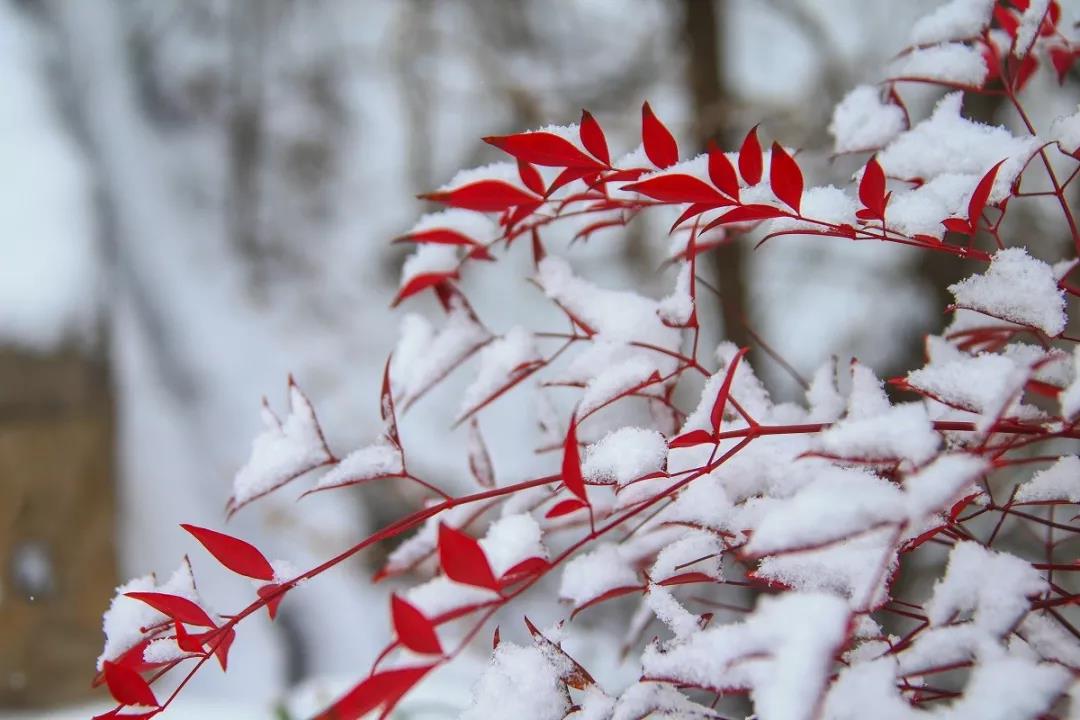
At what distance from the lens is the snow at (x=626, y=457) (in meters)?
0.30

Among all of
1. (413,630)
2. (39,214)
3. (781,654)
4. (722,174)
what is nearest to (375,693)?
(413,630)

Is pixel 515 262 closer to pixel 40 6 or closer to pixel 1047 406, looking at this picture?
pixel 1047 406

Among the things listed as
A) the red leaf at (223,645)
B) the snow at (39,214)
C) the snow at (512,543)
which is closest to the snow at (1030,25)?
the snow at (512,543)

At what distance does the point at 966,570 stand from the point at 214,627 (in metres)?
0.28

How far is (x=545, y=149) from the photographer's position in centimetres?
32

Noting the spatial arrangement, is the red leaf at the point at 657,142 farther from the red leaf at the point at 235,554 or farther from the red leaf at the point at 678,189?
the red leaf at the point at 235,554

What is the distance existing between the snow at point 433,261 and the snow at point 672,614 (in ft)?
0.67

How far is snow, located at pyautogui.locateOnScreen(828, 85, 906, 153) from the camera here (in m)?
0.43

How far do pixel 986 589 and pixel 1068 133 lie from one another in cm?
21

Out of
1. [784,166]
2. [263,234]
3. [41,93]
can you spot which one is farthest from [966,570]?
[41,93]

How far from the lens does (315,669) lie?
1.75 metres

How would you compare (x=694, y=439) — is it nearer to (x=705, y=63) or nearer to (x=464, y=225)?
(x=464, y=225)

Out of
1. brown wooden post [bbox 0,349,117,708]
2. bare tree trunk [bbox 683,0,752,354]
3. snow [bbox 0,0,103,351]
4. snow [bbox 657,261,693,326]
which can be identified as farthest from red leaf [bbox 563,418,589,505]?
snow [bbox 0,0,103,351]

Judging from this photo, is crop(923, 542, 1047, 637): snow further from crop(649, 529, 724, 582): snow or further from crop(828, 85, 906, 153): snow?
crop(828, 85, 906, 153): snow
